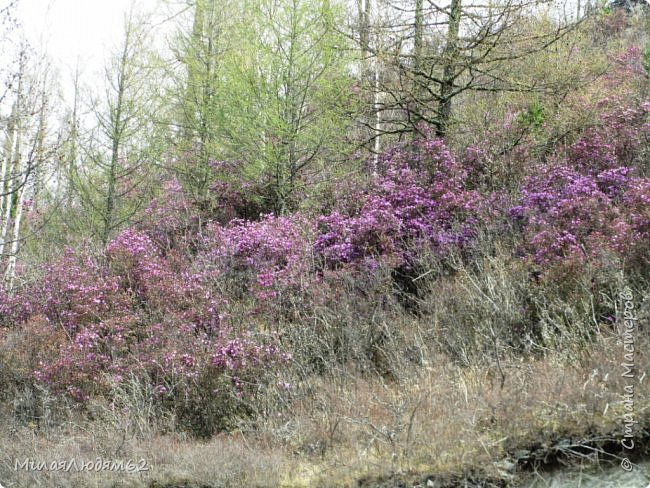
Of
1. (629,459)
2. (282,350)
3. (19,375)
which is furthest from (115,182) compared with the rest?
(629,459)

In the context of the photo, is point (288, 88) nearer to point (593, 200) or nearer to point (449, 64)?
point (449, 64)

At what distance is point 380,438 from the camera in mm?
5348

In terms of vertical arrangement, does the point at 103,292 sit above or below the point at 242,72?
below

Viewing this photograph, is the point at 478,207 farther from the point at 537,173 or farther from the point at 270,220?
the point at 270,220

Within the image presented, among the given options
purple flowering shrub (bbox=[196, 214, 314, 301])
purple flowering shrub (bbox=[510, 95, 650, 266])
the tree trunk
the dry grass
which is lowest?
the dry grass

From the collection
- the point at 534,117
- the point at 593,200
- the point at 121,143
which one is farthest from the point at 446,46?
the point at 121,143

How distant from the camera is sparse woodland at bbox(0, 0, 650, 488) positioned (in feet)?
17.8

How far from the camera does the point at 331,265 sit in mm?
8922

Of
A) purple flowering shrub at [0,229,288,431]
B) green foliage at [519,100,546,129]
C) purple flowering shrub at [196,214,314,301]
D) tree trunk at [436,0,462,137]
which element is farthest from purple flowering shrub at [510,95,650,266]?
purple flowering shrub at [0,229,288,431]

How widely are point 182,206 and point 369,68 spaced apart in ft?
15.9

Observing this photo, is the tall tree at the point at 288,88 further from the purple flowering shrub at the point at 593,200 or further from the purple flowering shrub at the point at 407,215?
the purple flowering shrub at the point at 593,200

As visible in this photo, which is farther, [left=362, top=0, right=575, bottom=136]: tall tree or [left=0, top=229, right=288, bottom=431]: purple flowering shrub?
[left=362, top=0, right=575, bottom=136]: tall tree

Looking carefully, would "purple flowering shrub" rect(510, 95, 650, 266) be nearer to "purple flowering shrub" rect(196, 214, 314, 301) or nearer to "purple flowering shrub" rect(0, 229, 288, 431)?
"purple flowering shrub" rect(196, 214, 314, 301)

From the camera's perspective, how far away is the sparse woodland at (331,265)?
5.44 metres
